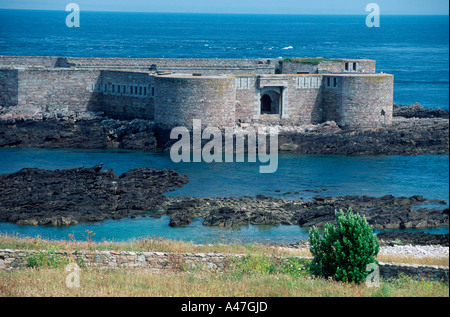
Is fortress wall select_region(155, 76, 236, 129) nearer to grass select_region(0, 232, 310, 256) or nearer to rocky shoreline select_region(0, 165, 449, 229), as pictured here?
rocky shoreline select_region(0, 165, 449, 229)

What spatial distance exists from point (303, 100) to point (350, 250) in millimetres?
25148

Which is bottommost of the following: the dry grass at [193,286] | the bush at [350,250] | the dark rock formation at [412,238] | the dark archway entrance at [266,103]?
the dark rock formation at [412,238]

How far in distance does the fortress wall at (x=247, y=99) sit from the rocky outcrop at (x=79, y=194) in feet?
28.3

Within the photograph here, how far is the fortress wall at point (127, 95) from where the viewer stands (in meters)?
38.8

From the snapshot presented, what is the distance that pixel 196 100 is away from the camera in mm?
35688

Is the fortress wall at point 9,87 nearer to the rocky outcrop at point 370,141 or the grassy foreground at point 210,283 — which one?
the rocky outcrop at point 370,141

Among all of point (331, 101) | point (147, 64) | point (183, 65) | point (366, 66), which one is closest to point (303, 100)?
point (331, 101)

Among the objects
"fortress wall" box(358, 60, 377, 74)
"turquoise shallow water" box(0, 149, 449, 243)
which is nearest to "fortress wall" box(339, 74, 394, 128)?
"turquoise shallow water" box(0, 149, 449, 243)

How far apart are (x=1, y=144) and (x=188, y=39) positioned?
9348 cm

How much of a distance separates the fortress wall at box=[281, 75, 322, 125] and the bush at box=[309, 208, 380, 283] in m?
24.2

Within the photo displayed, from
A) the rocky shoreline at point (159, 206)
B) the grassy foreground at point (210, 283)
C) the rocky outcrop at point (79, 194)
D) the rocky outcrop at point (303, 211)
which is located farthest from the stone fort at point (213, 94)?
the grassy foreground at point (210, 283)

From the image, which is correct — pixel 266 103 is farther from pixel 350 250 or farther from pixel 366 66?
pixel 350 250
